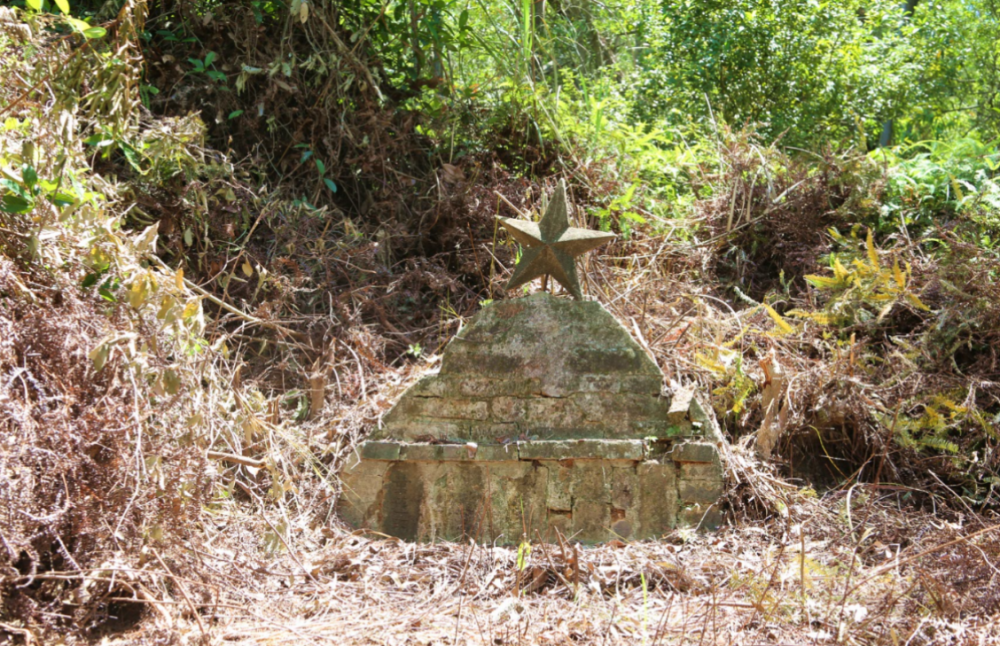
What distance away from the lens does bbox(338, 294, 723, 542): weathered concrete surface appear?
4473mm

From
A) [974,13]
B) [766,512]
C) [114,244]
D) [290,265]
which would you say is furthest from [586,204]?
[974,13]

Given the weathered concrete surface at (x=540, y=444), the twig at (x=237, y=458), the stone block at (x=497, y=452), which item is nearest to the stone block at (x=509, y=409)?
the weathered concrete surface at (x=540, y=444)

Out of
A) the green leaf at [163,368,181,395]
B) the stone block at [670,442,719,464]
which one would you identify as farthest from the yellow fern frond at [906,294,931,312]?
the green leaf at [163,368,181,395]

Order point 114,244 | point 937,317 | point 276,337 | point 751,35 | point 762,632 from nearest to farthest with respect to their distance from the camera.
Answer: point 762,632 < point 114,244 < point 937,317 < point 276,337 < point 751,35

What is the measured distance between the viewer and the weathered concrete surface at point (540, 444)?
176 inches

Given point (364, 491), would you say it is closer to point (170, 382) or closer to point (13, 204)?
point (170, 382)

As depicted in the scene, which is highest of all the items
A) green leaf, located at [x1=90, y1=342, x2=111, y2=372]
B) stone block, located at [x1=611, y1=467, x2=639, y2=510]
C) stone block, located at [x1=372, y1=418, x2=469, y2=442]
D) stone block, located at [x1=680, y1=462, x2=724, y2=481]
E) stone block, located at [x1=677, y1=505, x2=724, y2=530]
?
green leaf, located at [x1=90, y1=342, x2=111, y2=372]

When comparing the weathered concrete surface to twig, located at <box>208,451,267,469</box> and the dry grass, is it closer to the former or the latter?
the dry grass

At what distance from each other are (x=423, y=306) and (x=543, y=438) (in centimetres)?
206

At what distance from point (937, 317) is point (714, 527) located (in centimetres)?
214

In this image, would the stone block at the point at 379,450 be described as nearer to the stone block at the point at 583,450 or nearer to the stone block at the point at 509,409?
the stone block at the point at 509,409

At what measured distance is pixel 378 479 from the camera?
4617mm

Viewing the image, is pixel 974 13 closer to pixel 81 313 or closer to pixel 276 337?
pixel 276 337

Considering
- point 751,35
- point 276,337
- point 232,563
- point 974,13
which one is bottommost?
point 232,563
